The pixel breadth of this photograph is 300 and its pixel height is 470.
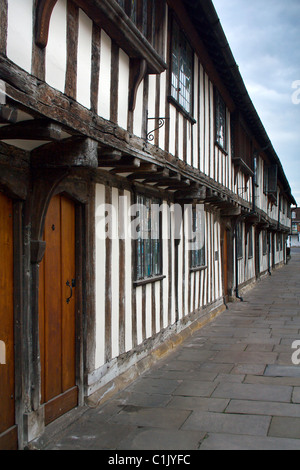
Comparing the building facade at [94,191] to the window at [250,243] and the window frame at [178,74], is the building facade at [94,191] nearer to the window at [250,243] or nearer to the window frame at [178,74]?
the window frame at [178,74]

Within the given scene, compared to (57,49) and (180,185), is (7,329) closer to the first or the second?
(57,49)

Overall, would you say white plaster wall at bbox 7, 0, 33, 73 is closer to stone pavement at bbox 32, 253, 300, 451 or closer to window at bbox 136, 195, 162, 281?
stone pavement at bbox 32, 253, 300, 451

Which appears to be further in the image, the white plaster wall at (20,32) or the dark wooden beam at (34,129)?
the dark wooden beam at (34,129)

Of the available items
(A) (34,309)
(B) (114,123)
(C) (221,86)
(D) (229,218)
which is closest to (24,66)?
(B) (114,123)

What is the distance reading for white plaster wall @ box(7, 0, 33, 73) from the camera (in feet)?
9.46

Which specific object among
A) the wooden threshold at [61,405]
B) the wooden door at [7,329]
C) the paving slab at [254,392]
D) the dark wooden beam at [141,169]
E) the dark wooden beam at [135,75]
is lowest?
the paving slab at [254,392]

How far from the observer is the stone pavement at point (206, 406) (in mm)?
3709

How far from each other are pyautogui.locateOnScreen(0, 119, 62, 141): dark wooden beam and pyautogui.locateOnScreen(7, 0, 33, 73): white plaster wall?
36 cm

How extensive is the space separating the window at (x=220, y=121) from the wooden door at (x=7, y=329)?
666 centimetres

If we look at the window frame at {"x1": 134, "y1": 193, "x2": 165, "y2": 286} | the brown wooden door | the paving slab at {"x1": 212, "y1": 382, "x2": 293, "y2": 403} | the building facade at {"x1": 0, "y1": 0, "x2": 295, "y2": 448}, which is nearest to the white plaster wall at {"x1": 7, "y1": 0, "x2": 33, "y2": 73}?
the building facade at {"x1": 0, "y1": 0, "x2": 295, "y2": 448}

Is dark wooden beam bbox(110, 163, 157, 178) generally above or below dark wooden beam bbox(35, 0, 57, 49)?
below

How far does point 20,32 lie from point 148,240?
3.66 m

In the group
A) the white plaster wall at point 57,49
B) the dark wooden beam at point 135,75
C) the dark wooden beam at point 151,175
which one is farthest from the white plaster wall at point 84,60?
the dark wooden beam at point 151,175

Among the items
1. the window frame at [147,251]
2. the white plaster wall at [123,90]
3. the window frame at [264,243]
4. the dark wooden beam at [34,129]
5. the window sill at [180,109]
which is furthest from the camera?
the window frame at [264,243]
